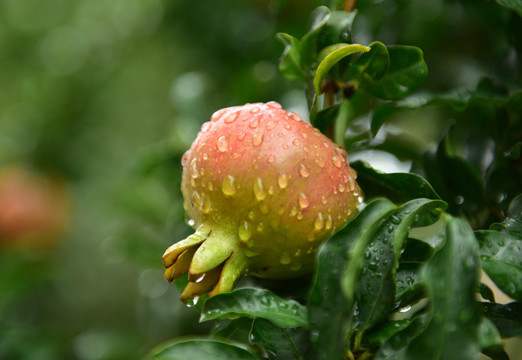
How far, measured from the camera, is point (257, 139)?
49cm

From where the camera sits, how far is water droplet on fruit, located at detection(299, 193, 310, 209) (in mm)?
481

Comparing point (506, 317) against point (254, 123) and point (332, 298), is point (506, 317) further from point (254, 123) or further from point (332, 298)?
point (254, 123)

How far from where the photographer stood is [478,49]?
1.07m

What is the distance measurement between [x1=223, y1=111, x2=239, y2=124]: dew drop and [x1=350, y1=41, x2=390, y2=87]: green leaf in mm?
151

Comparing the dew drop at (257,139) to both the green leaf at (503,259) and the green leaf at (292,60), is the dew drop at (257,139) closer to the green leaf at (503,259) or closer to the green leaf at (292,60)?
the green leaf at (292,60)

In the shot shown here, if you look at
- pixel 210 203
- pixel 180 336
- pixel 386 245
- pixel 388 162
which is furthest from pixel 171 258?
pixel 180 336

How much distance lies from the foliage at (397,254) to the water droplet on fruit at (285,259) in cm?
4

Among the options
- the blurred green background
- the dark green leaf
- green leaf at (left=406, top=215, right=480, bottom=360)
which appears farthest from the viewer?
the blurred green background

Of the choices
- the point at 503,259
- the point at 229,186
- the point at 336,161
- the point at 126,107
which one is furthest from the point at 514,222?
the point at 126,107

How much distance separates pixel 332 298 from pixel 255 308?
0.08 meters

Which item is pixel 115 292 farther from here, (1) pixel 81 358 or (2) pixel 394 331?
(2) pixel 394 331

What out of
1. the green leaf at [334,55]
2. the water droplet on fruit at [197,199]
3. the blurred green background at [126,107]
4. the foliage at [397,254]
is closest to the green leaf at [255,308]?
the foliage at [397,254]

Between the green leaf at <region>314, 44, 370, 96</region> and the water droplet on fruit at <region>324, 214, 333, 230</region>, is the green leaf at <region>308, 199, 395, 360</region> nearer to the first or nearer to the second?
the water droplet on fruit at <region>324, 214, 333, 230</region>

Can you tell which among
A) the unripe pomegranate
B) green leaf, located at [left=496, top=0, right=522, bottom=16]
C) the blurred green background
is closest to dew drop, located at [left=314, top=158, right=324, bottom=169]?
the unripe pomegranate
